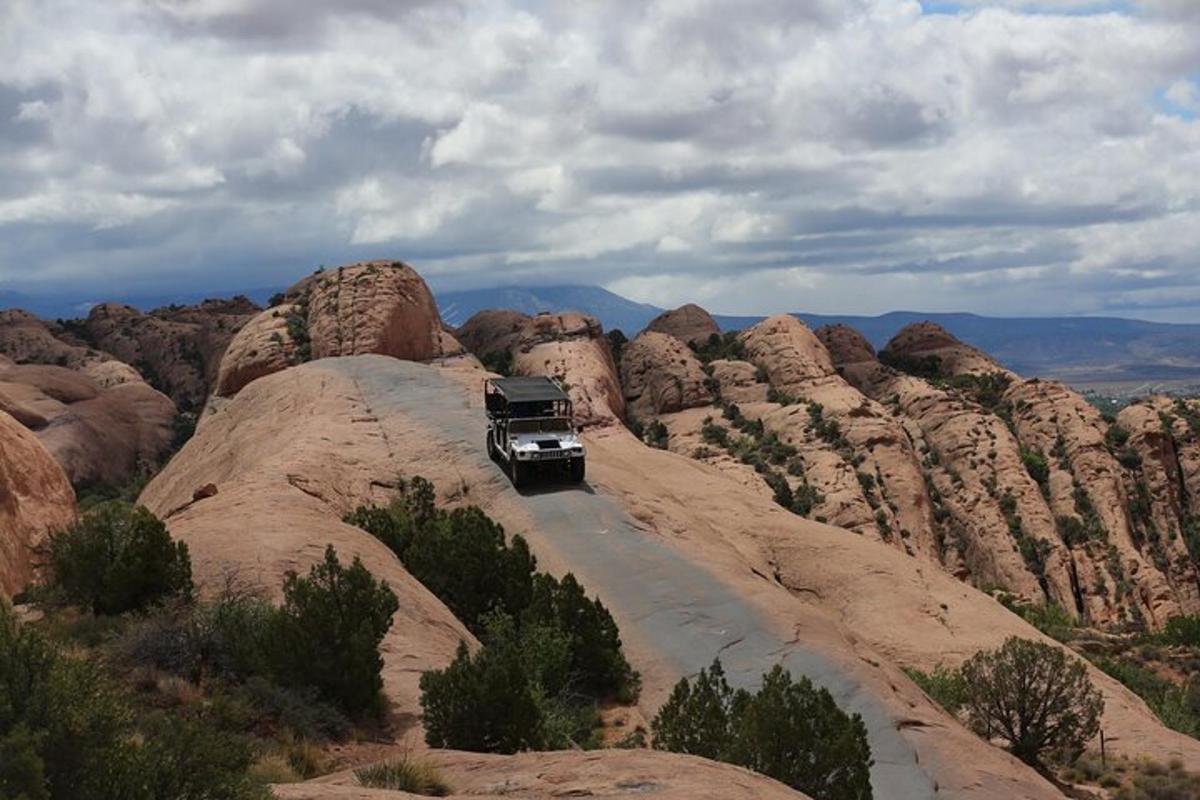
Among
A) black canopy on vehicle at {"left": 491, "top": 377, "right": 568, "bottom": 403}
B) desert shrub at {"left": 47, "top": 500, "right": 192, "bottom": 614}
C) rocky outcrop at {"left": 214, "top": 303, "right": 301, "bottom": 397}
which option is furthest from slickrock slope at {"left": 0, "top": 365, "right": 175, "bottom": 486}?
desert shrub at {"left": 47, "top": 500, "right": 192, "bottom": 614}

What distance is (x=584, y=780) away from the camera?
11.5 meters

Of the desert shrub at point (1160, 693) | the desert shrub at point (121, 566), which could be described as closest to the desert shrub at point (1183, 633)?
the desert shrub at point (1160, 693)

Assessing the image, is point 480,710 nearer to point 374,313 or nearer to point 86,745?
point 86,745

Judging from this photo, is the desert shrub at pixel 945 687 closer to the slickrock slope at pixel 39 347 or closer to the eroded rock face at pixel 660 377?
the eroded rock face at pixel 660 377

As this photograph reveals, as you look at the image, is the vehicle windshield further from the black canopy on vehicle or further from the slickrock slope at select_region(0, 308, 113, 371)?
the slickrock slope at select_region(0, 308, 113, 371)

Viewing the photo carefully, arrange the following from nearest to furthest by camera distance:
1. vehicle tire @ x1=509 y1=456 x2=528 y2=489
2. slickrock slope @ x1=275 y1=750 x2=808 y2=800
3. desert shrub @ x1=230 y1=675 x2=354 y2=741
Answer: slickrock slope @ x1=275 y1=750 x2=808 y2=800, desert shrub @ x1=230 y1=675 x2=354 y2=741, vehicle tire @ x1=509 y1=456 x2=528 y2=489

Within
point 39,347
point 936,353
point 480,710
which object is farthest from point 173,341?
point 480,710

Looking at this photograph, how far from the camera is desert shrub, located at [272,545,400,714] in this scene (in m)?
17.3

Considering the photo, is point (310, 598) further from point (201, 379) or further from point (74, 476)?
point (201, 379)

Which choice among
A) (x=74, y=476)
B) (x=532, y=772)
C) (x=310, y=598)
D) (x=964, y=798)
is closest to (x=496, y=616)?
(x=310, y=598)

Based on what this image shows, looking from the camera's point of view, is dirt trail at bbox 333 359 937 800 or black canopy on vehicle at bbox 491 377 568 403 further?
black canopy on vehicle at bbox 491 377 568 403

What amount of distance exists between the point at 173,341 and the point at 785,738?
90799mm

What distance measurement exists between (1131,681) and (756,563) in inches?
625

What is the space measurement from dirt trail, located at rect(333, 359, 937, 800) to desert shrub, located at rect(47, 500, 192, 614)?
1148 centimetres
